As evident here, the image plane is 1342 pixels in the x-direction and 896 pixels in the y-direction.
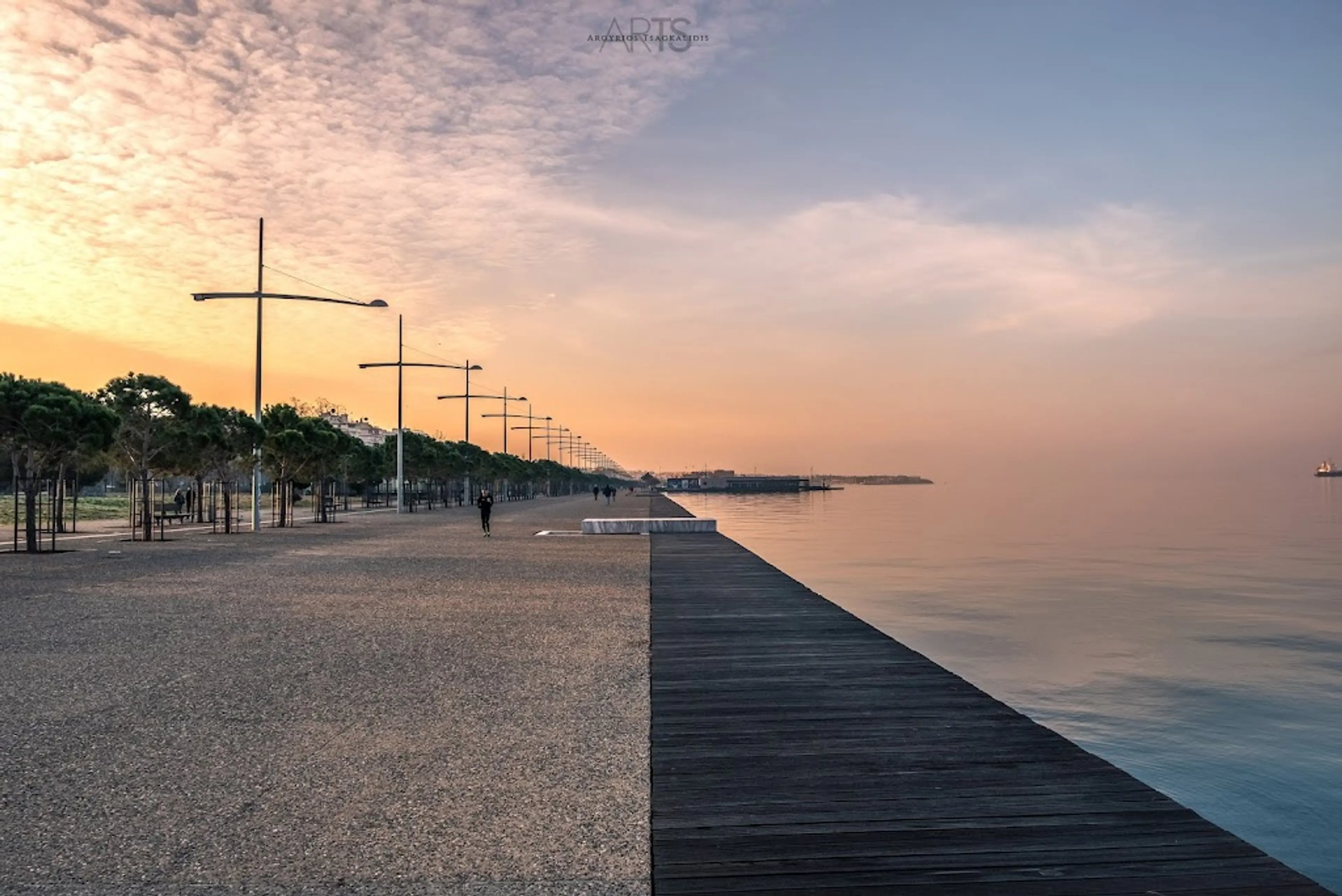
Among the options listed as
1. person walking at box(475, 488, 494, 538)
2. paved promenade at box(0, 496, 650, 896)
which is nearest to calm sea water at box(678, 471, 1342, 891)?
paved promenade at box(0, 496, 650, 896)

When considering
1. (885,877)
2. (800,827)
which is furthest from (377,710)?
(885,877)

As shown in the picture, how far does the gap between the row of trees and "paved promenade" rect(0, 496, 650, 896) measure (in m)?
11.1

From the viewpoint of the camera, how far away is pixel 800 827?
602 centimetres

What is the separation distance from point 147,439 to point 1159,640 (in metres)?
32.0

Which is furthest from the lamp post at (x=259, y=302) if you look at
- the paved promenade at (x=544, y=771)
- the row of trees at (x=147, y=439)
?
the paved promenade at (x=544, y=771)

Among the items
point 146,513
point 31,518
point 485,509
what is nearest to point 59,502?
point 146,513

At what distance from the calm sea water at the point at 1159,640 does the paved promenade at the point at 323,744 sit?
636 centimetres

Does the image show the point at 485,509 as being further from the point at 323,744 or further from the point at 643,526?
the point at 323,744

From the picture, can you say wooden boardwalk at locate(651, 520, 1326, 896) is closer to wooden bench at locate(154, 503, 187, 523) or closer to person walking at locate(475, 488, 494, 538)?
person walking at locate(475, 488, 494, 538)

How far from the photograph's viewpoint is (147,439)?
34.3 m

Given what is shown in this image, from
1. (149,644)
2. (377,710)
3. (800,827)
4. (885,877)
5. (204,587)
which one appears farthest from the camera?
(204,587)

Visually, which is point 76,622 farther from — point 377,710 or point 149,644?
point 377,710

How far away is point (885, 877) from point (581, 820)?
6.30 ft

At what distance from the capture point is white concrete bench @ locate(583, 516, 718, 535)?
1586 inches
